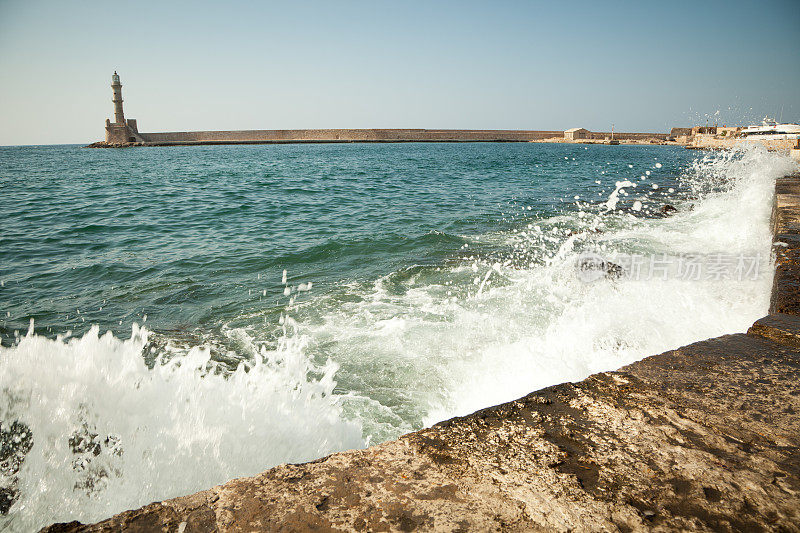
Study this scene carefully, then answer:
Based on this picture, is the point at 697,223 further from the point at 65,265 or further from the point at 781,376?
the point at 65,265

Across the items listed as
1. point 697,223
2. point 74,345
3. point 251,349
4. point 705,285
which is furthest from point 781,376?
point 697,223

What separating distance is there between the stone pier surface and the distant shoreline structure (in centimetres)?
7641

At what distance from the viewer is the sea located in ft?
7.13

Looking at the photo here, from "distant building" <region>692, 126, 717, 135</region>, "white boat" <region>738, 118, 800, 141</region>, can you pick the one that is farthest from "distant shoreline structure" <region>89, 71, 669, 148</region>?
"white boat" <region>738, 118, 800, 141</region>

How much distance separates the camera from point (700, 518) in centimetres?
107

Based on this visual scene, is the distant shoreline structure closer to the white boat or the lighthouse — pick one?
the lighthouse

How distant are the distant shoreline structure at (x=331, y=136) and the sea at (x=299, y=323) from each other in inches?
2755

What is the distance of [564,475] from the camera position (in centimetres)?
123

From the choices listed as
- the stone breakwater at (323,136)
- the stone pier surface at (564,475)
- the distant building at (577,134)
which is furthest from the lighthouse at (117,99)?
the distant building at (577,134)

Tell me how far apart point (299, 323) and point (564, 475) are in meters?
3.48

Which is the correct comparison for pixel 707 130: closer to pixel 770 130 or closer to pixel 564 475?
pixel 770 130

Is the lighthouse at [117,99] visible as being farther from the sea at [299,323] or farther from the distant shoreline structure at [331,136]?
the sea at [299,323]

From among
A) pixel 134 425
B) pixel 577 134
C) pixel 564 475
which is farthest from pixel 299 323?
pixel 577 134

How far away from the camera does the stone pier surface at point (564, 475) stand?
1079mm
